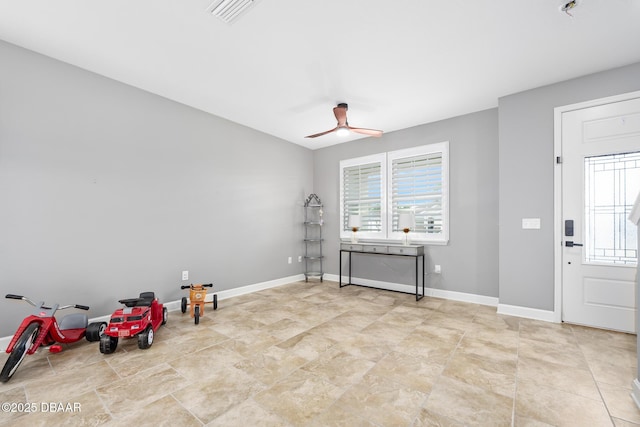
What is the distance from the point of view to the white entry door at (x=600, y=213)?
2988mm

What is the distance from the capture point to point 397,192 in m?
5.04

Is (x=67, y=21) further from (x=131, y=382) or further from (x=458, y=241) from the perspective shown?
(x=458, y=241)

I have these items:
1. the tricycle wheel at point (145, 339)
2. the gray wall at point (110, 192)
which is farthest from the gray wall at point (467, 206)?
the tricycle wheel at point (145, 339)

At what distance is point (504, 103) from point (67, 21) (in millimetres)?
4749

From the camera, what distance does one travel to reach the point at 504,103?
3.72m

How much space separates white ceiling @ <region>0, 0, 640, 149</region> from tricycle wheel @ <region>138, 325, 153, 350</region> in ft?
8.91

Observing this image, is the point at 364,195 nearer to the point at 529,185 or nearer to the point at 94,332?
the point at 529,185

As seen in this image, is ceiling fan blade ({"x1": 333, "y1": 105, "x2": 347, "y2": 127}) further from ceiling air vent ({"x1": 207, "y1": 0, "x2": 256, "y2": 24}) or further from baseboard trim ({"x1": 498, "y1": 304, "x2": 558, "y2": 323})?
baseboard trim ({"x1": 498, "y1": 304, "x2": 558, "y2": 323})

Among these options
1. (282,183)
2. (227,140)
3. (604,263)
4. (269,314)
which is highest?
(227,140)

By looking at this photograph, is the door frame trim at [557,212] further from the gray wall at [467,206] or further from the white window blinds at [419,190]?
the white window blinds at [419,190]

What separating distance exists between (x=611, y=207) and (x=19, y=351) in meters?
5.62

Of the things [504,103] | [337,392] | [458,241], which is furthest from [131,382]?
[504,103]

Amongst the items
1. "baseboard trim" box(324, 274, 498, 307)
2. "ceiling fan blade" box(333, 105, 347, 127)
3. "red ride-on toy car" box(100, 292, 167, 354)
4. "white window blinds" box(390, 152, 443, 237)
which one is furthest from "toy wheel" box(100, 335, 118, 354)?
"white window blinds" box(390, 152, 443, 237)

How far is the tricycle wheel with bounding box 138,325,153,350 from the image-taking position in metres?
2.60
